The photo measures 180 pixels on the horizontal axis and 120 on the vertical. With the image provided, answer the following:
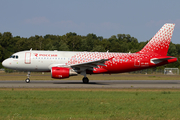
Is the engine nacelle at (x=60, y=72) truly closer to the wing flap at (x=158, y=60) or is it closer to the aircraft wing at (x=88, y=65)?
the aircraft wing at (x=88, y=65)

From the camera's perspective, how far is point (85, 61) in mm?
32344

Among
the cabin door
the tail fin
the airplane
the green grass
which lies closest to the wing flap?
the airplane

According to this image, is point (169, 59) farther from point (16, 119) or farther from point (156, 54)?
point (16, 119)

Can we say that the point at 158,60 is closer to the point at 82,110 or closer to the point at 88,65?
the point at 88,65

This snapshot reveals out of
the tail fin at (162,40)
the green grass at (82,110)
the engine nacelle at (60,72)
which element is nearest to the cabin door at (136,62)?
the tail fin at (162,40)

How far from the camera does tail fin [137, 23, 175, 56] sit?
115ft

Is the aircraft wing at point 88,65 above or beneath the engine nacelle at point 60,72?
above

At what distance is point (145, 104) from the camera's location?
15.0 metres

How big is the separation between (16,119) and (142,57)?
2619cm

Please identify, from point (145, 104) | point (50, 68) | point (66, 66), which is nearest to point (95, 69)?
point (66, 66)

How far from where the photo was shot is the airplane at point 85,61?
3112cm

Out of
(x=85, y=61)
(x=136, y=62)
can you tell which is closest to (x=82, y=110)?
(x=85, y=61)

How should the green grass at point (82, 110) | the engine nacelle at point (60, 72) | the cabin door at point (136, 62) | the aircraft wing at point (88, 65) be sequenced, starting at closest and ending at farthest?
the green grass at point (82, 110)
the engine nacelle at point (60, 72)
the aircraft wing at point (88, 65)
the cabin door at point (136, 62)

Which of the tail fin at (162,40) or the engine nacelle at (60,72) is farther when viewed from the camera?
the tail fin at (162,40)
